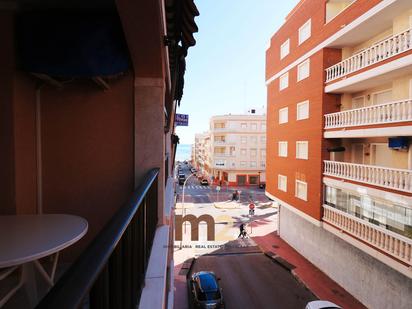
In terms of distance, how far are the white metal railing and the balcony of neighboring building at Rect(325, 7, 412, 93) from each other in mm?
5518

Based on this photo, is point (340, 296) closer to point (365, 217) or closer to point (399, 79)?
point (365, 217)

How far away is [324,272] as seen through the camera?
1323 cm

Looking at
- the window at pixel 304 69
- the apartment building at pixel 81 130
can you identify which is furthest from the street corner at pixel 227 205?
the apartment building at pixel 81 130

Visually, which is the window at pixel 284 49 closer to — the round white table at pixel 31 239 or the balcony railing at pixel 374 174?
the balcony railing at pixel 374 174

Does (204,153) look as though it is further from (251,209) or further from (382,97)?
(382,97)

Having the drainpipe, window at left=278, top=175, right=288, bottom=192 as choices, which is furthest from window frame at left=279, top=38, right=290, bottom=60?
the drainpipe

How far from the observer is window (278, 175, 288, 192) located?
16344mm

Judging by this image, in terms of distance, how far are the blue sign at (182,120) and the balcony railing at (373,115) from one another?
22.8ft

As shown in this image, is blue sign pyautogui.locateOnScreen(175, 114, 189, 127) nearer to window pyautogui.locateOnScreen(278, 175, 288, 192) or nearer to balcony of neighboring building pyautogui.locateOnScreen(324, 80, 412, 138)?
balcony of neighboring building pyautogui.locateOnScreen(324, 80, 412, 138)

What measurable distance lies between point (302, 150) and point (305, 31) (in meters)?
6.49

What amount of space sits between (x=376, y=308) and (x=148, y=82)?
12.2m

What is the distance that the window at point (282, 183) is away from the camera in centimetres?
1634

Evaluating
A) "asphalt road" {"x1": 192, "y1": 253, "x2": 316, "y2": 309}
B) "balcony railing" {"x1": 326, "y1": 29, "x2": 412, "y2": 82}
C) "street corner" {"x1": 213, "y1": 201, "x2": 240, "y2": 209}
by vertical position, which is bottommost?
"asphalt road" {"x1": 192, "y1": 253, "x2": 316, "y2": 309}

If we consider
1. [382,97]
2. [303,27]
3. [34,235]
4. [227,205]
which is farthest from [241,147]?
[34,235]
